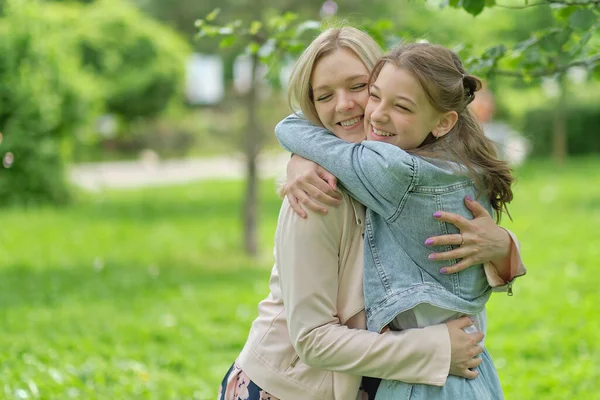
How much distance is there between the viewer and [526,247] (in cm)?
884

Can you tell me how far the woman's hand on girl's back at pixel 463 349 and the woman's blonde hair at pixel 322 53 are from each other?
699 millimetres

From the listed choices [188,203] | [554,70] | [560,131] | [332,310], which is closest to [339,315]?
[332,310]

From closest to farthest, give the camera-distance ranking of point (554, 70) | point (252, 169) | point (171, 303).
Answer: point (554, 70) < point (171, 303) < point (252, 169)

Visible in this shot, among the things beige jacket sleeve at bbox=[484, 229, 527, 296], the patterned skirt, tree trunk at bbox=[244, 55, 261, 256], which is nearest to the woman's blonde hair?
beige jacket sleeve at bbox=[484, 229, 527, 296]

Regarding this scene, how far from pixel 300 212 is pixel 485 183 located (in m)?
A: 0.52

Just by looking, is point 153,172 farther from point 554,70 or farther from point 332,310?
point 332,310

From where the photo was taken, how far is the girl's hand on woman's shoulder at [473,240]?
204 cm

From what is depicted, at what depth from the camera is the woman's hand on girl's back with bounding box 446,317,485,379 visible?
2033 mm

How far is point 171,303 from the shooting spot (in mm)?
6871

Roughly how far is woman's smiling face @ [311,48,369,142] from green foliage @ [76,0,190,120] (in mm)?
13880

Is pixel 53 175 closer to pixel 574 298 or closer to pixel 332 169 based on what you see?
pixel 574 298

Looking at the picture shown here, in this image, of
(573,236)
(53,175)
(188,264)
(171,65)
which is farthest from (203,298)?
(171,65)

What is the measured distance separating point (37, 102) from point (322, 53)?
10.0 metres

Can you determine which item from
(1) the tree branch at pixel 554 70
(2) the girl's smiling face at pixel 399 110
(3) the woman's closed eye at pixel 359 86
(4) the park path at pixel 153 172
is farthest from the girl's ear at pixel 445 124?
(4) the park path at pixel 153 172
